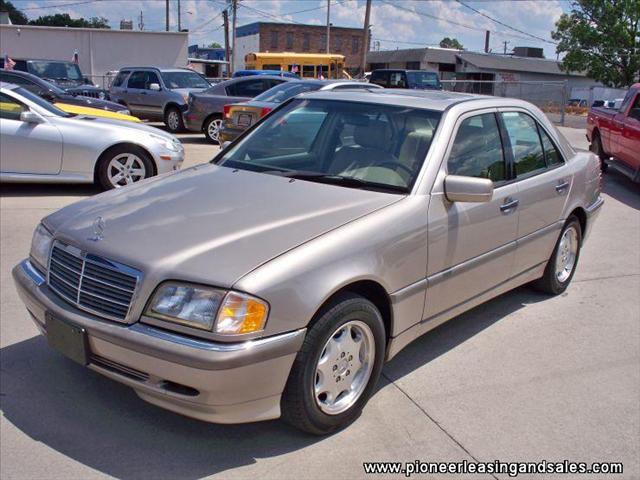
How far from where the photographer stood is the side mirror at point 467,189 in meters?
3.66

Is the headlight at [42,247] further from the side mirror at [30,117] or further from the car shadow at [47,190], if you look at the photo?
the car shadow at [47,190]

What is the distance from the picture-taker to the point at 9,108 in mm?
8219

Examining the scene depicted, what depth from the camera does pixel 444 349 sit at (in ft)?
14.4

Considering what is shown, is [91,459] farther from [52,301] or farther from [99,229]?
[99,229]

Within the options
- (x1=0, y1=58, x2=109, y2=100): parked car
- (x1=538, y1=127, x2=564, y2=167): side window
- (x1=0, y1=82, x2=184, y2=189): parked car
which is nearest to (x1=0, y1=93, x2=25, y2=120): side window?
(x1=0, y1=82, x2=184, y2=189): parked car

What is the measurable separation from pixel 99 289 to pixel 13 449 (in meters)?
0.88

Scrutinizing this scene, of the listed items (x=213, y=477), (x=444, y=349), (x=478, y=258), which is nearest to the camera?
(x=213, y=477)

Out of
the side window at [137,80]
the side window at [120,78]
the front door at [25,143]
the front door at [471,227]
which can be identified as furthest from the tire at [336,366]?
the side window at [120,78]

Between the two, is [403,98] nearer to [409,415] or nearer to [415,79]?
[409,415]

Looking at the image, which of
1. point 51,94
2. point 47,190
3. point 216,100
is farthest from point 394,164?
point 51,94

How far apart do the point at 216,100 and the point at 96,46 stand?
954 inches

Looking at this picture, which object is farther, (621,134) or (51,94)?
(51,94)

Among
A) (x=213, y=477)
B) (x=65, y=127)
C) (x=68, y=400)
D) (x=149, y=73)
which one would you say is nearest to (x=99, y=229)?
(x=68, y=400)

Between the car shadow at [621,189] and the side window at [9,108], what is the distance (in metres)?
8.59
